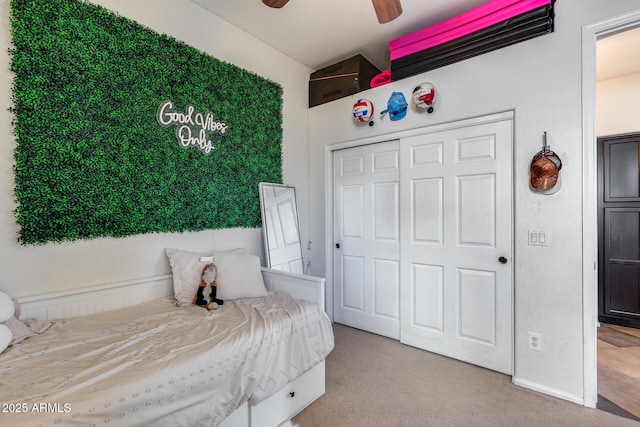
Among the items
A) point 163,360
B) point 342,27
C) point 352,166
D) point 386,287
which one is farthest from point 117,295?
point 342,27

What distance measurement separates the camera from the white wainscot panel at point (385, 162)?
2852 mm

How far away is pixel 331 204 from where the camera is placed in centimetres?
334

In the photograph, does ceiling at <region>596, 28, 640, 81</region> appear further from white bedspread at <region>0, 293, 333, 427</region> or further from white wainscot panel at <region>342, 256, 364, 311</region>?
white bedspread at <region>0, 293, 333, 427</region>

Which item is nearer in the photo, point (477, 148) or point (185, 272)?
point (185, 272)

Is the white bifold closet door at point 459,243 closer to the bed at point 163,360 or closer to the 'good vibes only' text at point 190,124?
the bed at point 163,360

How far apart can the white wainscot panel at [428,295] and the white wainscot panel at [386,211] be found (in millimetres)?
406

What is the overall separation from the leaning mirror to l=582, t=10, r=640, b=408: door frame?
2318mm

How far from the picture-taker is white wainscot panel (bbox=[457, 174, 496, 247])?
2.30m

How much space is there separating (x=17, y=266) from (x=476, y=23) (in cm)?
349

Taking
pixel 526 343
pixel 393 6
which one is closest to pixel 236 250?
pixel 393 6

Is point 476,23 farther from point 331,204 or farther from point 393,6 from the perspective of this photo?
point 331,204

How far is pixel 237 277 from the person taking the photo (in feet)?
7.20

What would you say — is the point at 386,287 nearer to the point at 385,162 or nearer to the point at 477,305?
the point at 477,305

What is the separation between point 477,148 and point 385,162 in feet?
2.75
